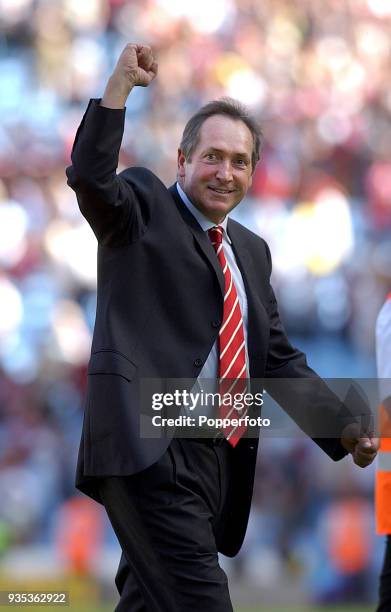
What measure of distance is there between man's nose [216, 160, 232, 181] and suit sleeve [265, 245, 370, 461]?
455mm

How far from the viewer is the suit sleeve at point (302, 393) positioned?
3.62m

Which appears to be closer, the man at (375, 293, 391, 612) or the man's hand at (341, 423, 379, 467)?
the man's hand at (341, 423, 379, 467)

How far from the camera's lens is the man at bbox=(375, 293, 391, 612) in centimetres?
409

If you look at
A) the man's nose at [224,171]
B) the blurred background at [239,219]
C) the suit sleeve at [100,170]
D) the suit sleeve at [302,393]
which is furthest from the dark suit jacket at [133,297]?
the blurred background at [239,219]

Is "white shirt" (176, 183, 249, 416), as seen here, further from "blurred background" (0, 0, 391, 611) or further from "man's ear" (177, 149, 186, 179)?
"blurred background" (0, 0, 391, 611)

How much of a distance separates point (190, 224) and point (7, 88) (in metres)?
6.58

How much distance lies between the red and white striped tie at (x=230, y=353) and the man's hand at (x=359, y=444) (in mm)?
331

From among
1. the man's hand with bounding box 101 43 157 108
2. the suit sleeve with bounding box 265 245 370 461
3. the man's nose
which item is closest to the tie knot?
the man's nose

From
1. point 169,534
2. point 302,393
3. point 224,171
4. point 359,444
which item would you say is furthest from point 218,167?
point 169,534

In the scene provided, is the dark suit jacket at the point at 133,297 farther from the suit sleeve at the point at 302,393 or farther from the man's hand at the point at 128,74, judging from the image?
the suit sleeve at the point at 302,393

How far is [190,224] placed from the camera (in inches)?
133

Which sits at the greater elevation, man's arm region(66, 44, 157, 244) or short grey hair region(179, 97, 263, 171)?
short grey hair region(179, 97, 263, 171)

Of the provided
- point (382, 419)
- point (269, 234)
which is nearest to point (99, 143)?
point (382, 419)

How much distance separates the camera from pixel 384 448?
4.21m
